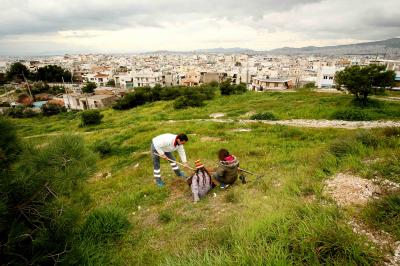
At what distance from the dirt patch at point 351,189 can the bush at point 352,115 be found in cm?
1081

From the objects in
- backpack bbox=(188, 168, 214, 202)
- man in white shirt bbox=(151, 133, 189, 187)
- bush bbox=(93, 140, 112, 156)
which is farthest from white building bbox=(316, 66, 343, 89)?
backpack bbox=(188, 168, 214, 202)

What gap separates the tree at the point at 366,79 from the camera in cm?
1495

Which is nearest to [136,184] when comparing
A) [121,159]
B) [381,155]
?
[121,159]

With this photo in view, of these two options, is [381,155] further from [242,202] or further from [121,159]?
[121,159]

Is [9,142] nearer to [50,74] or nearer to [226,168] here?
[226,168]

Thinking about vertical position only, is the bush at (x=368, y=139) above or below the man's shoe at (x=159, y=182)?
above

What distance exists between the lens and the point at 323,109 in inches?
599

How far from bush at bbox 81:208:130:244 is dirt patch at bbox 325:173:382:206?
3.70 meters

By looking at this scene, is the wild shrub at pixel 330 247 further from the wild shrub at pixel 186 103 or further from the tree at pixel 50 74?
the tree at pixel 50 74

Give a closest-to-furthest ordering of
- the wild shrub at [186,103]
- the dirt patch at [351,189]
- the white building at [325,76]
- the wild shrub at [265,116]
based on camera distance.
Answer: the dirt patch at [351,189] < the wild shrub at [265,116] < the wild shrub at [186,103] < the white building at [325,76]

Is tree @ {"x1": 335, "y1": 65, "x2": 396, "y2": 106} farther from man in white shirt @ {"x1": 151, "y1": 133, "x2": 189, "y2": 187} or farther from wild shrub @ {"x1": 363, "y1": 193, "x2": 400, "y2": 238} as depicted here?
wild shrub @ {"x1": 363, "y1": 193, "x2": 400, "y2": 238}

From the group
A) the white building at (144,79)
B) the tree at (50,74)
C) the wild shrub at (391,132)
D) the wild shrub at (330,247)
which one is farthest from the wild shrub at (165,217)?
the tree at (50,74)

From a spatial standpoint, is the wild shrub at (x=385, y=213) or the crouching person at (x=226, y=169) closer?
the wild shrub at (x=385, y=213)

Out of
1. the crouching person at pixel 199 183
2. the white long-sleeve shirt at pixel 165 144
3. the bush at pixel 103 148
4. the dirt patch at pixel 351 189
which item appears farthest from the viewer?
the bush at pixel 103 148
